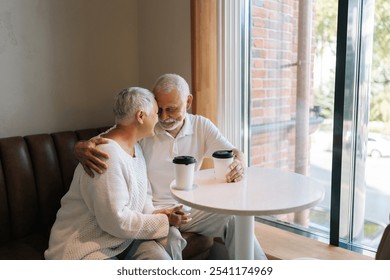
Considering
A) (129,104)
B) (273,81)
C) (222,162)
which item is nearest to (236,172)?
(222,162)

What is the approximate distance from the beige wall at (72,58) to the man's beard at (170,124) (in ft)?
2.29

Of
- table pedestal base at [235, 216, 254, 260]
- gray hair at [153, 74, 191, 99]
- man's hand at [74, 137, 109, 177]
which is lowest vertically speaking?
table pedestal base at [235, 216, 254, 260]

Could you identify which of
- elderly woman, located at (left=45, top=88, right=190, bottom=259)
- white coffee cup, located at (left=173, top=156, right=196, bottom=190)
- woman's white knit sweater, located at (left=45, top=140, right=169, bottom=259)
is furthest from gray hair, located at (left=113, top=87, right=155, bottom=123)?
white coffee cup, located at (left=173, top=156, right=196, bottom=190)

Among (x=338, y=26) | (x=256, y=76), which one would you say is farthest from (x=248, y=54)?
(x=338, y=26)

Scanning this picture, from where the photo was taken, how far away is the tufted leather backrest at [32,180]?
2.03 meters

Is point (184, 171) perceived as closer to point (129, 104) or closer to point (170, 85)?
point (129, 104)

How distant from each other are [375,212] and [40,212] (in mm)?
1755

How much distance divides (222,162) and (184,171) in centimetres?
20

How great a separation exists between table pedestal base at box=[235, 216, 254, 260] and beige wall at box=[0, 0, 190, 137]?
1.23m

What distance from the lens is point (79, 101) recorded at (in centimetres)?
263

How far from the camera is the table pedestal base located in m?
1.66

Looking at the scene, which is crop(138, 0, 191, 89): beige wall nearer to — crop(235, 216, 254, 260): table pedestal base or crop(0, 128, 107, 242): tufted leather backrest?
crop(0, 128, 107, 242): tufted leather backrest

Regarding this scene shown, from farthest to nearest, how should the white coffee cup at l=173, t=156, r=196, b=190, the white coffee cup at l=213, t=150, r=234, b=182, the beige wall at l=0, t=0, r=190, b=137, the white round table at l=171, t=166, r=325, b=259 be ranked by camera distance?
the beige wall at l=0, t=0, r=190, b=137, the white coffee cup at l=213, t=150, r=234, b=182, the white coffee cup at l=173, t=156, r=196, b=190, the white round table at l=171, t=166, r=325, b=259
